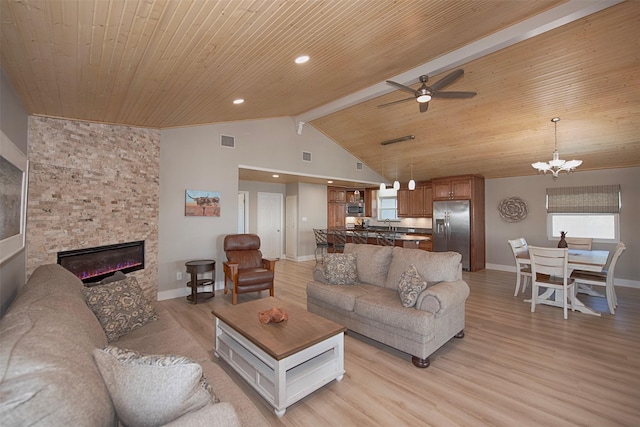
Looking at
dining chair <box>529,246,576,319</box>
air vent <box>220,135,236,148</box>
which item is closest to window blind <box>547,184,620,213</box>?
dining chair <box>529,246,576,319</box>

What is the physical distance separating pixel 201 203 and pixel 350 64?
11.0 feet

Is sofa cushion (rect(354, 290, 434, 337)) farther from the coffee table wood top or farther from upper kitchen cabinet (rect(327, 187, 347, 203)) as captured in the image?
upper kitchen cabinet (rect(327, 187, 347, 203))

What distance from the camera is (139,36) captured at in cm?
198

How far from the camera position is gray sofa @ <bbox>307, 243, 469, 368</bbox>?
2.67 m

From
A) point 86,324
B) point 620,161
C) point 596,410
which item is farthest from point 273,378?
point 620,161

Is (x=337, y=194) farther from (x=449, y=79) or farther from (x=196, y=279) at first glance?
(x=449, y=79)

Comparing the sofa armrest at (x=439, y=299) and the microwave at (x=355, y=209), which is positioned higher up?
the microwave at (x=355, y=209)

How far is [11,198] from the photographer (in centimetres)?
227

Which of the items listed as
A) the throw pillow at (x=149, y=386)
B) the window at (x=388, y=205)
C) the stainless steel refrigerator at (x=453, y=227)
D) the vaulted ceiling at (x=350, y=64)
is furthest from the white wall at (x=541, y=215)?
the throw pillow at (x=149, y=386)

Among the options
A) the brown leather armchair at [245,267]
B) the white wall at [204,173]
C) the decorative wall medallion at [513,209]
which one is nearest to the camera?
the brown leather armchair at [245,267]

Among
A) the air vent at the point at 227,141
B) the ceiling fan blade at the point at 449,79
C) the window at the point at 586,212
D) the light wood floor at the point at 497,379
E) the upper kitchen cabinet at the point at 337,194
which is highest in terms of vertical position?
the ceiling fan blade at the point at 449,79

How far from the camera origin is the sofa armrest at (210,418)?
3.40ft

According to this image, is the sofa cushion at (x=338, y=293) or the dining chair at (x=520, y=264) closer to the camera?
the sofa cushion at (x=338, y=293)

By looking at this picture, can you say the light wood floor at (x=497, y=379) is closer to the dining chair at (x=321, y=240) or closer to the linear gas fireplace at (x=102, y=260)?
the linear gas fireplace at (x=102, y=260)
